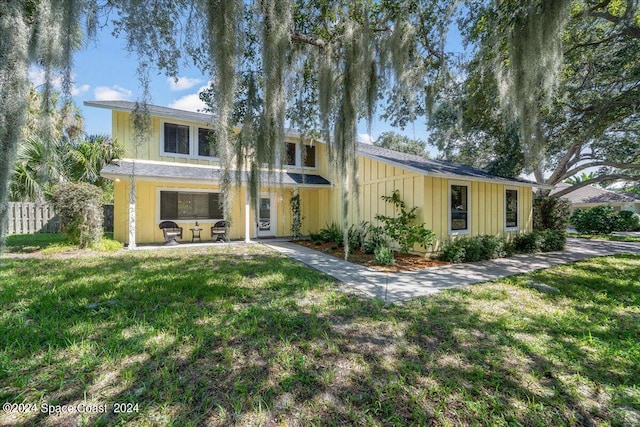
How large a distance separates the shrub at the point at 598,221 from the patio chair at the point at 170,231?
22.6 metres

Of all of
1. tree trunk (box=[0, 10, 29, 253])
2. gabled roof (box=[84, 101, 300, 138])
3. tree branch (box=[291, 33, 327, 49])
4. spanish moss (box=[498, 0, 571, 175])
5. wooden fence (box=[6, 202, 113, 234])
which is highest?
gabled roof (box=[84, 101, 300, 138])

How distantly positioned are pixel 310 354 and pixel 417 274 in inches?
160

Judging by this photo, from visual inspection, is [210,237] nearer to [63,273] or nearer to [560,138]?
[63,273]

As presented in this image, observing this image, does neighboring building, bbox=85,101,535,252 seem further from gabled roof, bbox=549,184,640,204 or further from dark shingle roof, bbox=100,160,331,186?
gabled roof, bbox=549,184,640,204

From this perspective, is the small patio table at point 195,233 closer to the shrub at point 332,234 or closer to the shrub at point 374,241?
the shrub at point 332,234

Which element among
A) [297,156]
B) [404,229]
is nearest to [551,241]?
[404,229]

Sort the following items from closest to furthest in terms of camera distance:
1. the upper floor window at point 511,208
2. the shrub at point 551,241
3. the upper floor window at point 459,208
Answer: the upper floor window at point 459,208
the shrub at point 551,241
the upper floor window at point 511,208

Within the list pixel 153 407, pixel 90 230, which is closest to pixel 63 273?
pixel 90 230

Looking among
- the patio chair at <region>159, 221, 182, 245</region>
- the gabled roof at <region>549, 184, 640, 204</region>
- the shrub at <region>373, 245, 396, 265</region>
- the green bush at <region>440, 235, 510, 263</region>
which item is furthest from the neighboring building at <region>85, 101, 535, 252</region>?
the gabled roof at <region>549, 184, 640, 204</region>

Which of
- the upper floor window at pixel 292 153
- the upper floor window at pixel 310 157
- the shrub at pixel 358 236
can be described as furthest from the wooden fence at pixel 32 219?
the shrub at pixel 358 236

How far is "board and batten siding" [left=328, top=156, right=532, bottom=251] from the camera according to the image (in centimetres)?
792

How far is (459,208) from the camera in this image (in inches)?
337

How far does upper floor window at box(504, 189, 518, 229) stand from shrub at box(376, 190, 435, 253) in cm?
410

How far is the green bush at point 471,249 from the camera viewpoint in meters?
7.41
